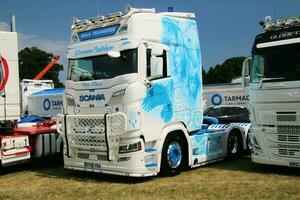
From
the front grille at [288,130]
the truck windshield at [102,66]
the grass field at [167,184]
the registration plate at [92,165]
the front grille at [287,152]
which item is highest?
the truck windshield at [102,66]

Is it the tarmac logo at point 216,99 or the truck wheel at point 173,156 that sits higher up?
Answer: the tarmac logo at point 216,99

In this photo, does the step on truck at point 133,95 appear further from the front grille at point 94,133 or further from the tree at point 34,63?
Answer: the tree at point 34,63

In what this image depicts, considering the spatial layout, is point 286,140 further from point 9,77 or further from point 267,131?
point 9,77

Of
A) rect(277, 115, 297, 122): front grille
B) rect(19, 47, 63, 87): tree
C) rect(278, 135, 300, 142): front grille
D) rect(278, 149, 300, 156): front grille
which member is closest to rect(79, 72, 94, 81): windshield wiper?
rect(277, 115, 297, 122): front grille

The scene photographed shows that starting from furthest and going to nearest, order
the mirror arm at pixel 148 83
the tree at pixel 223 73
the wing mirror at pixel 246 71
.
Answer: the tree at pixel 223 73, the wing mirror at pixel 246 71, the mirror arm at pixel 148 83

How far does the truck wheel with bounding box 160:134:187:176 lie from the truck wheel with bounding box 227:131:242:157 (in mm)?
2673

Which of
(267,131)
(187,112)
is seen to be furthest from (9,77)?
(267,131)

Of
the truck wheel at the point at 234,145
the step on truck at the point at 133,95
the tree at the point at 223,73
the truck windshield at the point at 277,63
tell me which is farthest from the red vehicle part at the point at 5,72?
the tree at the point at 223,73

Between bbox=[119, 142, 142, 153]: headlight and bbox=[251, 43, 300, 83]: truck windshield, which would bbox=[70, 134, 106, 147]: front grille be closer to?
bbox=[119, 142, 142, 153]: headlight

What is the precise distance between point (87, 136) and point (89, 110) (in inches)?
23.3

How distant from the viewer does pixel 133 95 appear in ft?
29.3

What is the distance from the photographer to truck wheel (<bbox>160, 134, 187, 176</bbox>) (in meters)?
9.72

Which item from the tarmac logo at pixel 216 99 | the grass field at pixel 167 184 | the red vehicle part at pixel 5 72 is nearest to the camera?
the grass field at pixel 167 184

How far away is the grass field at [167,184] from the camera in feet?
26.6
